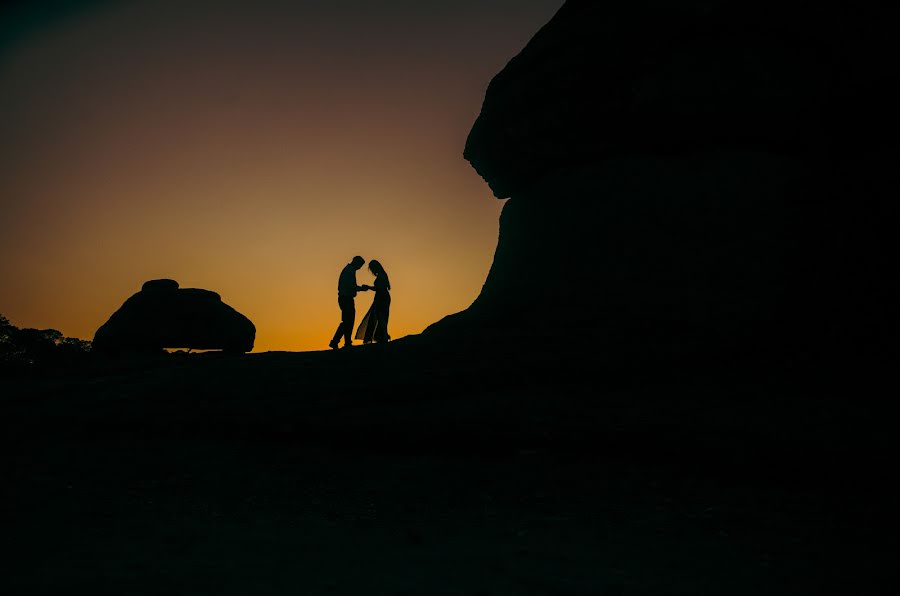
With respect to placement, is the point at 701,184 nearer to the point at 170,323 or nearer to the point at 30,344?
the point at 170,323

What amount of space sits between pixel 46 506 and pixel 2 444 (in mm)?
2143

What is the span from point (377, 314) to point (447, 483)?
31.3ft

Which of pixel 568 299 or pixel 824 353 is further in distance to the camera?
pixel 568 299

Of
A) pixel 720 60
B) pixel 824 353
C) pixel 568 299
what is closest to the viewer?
pixel 824 353

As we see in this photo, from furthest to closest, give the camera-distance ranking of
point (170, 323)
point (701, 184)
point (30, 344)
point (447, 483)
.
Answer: point (30, 344) < point (170, 323) < point (701, 184) < point (447, 483)

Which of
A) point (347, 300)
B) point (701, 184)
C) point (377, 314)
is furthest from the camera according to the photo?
point (377, 314)

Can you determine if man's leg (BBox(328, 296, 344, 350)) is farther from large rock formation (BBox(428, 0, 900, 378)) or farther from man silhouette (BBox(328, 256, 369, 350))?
large rock formation (BBox(428, 0, 900, 378))

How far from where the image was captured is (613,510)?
3.77 m

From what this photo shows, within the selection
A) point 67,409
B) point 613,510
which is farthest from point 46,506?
point 613,510

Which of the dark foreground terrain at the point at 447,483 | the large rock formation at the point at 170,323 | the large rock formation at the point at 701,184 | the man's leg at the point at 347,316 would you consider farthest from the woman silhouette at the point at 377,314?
the large rock formation at the point at 170,323

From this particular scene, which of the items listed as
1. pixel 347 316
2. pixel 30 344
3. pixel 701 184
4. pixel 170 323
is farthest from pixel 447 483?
pixel 30 344

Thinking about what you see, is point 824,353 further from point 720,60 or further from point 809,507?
point 720,60

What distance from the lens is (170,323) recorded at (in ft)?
74.5

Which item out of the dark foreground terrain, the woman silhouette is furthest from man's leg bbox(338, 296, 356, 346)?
the dark foreground terrain
